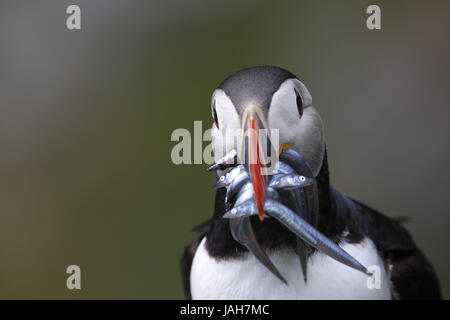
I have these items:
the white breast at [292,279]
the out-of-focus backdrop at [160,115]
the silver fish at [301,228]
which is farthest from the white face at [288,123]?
the out-of-focus backdrop at [160,115]

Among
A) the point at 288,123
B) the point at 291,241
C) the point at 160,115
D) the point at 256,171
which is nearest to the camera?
the point at 256,171

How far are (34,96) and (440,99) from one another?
2.10 m

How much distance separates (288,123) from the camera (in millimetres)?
1376

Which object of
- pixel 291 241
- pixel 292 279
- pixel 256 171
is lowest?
pixel 292 279

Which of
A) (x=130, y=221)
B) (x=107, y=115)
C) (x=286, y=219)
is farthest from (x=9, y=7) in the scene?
(x=286, y=219)

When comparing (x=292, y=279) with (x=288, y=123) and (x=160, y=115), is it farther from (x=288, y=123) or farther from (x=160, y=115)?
(x=160, y=115)

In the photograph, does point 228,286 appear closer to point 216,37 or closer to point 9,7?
point 216,37

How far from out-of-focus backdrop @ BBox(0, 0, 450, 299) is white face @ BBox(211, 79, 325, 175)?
1.59m

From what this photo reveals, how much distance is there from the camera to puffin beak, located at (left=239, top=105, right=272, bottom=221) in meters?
1.25

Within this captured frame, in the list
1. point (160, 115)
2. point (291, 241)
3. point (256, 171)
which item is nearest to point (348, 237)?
point (291, 241)

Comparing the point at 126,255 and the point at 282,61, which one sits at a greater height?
the point at 282,61

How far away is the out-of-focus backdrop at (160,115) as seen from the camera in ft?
9.87

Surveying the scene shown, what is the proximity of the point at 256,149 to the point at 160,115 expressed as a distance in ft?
6.17

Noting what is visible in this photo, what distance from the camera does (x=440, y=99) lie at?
9.91ft
